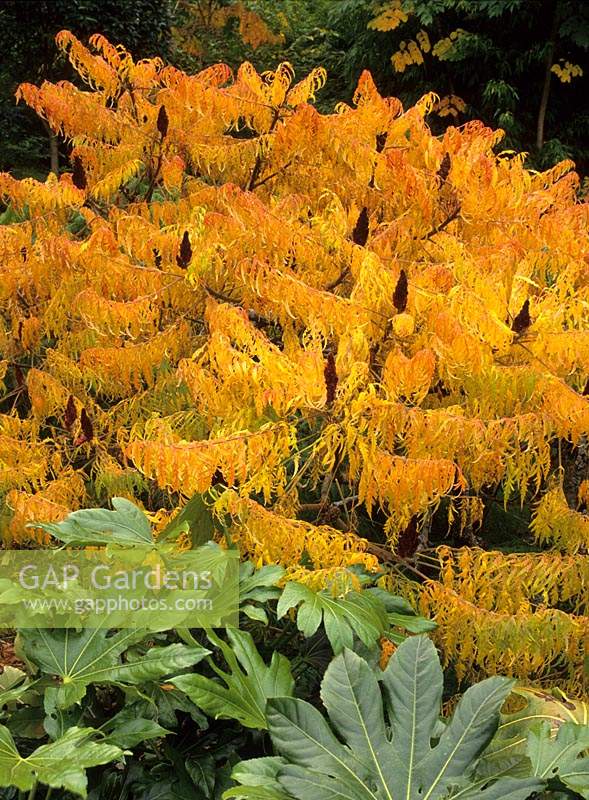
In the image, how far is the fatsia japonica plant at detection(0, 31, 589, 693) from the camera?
2.23m

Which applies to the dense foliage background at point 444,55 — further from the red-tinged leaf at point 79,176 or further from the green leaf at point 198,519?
the green leaf at point 198,519

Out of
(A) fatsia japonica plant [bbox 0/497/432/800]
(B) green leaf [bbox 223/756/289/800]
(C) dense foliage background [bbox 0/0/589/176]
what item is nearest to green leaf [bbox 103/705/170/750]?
(A) fatsia japonica plant [bbox 0/497/432/800]

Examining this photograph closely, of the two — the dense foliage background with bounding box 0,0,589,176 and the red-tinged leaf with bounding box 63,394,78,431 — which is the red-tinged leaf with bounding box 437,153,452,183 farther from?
the dense foliage background with bounding box 0,0,589,176

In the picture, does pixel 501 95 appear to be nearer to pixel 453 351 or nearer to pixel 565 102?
pixel 565 102

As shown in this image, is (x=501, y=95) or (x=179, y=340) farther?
(x=501, y=95)

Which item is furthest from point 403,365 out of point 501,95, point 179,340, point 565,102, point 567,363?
point 565,102

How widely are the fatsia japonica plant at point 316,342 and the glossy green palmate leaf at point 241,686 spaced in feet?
0.46

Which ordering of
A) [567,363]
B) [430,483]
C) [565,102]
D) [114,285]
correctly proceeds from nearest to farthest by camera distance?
1. [430,483]
2. [567,363]
3. [114,285]
4. [565,102]

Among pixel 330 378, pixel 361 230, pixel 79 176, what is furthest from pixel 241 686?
pixel 79 176

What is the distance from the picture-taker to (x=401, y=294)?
2.43m

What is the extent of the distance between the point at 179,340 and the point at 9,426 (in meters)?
0.66

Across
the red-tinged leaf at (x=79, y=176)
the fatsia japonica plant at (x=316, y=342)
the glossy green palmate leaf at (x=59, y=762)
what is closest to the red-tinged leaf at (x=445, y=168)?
the fatsia japonica plant at (x=316, y=342)

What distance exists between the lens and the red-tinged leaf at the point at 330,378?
2170 millimetres

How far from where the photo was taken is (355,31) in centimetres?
920
